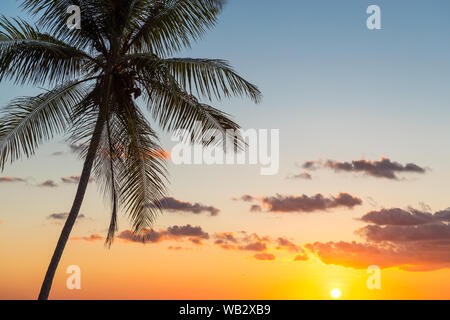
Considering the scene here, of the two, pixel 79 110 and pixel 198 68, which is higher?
pixel 198 68

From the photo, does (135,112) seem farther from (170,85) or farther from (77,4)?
(77,4)

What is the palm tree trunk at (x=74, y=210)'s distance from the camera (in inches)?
522

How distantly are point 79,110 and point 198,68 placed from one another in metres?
3.11

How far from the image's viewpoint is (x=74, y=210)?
44.6 feet

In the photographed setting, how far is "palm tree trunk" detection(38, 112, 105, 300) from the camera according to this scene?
43.5ft

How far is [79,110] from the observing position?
45.9 feet

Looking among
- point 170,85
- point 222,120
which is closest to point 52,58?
point 170,85
